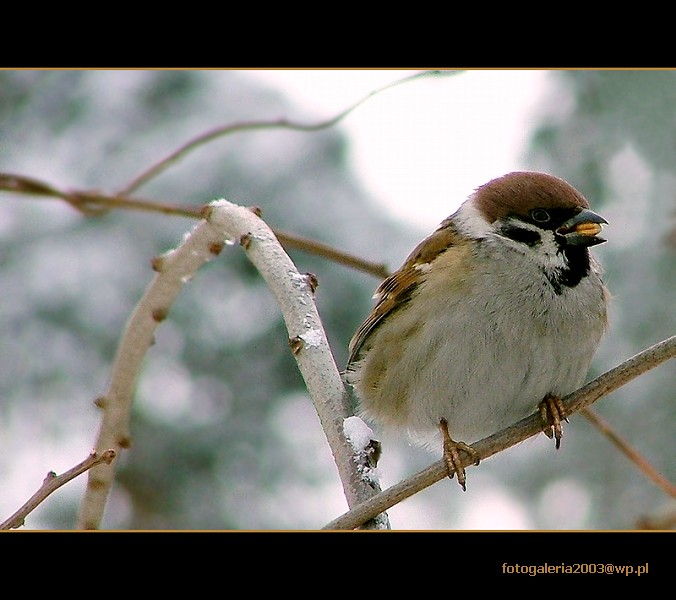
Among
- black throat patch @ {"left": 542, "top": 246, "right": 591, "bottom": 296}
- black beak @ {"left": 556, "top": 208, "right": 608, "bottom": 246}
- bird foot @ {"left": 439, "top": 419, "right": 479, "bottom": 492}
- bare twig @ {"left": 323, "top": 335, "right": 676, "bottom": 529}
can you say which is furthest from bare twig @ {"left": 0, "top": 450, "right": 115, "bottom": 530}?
black beak @ {"left": 556, "top": 208, "right": 608, "bottom": 246}

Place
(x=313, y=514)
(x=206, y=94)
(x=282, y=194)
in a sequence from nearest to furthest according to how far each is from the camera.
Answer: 1. (x=313, y=514)
2. (x=282, y=194)
3. (x=206, y=94)

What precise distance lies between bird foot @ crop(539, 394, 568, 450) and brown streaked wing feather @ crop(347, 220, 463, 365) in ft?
2.06

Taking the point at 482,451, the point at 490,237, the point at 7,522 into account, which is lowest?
the point at 7,522

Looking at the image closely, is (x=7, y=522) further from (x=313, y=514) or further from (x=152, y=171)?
(x=313, y=514)

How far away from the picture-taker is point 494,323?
120 inches

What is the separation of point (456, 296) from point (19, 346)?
2.19 metres

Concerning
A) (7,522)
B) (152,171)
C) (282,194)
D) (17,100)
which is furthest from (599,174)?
(7,522)

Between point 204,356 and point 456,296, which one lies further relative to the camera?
point 204,356

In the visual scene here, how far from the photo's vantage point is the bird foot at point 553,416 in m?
3.00

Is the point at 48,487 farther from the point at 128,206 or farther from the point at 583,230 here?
the point at 583,230

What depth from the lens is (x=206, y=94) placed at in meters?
4.89

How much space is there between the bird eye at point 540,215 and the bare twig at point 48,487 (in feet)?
5.84

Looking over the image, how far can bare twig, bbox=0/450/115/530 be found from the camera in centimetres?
202

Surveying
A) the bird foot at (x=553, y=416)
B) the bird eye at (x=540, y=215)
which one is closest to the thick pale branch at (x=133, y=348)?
the bird eye at (x=540, y=215)
